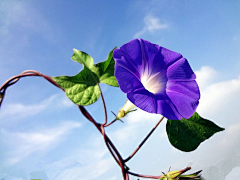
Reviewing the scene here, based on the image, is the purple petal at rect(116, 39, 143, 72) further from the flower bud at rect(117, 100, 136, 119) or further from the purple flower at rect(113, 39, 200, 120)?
the flower bud at rect(117, 100, 136, 119)

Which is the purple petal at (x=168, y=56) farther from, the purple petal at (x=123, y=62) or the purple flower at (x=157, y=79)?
the purple petal at (x=123, y=62)

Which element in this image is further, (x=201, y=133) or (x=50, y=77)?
(x=201, y=133)

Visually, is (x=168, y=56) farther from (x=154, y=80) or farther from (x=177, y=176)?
(x=177, y=176)

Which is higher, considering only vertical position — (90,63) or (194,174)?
(90,63)

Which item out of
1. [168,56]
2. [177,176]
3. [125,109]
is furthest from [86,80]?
[177,176]

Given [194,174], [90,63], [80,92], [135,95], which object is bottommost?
[194,174]

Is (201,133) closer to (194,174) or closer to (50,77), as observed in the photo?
(194,174)

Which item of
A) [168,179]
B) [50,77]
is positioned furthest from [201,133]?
[50,77]

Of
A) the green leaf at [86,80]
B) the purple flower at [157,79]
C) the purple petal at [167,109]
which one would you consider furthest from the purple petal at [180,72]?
the green leaf at [86,80]
